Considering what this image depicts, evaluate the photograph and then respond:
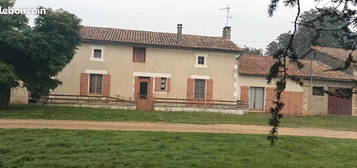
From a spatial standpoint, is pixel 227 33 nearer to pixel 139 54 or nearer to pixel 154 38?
pixel 154 38

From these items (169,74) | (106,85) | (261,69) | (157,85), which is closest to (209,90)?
(169,74)

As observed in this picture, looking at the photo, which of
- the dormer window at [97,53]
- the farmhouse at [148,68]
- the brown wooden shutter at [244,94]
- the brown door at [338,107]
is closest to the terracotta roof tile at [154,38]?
the farmhouse at [148,68]

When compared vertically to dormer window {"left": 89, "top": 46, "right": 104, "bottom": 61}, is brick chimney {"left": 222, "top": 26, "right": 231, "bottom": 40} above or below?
above

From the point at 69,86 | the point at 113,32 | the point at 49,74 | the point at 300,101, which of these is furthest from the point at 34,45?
the point at 300,101

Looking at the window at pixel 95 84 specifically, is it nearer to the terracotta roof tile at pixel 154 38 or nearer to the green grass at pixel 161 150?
the terracotta roof tile at pixel 154 38

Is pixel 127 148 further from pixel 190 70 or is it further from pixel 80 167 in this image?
pixel 190 70

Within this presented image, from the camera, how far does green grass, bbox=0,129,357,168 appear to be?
8969mm

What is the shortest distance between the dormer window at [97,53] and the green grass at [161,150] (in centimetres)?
1358

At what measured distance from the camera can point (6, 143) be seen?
10500 millimetres

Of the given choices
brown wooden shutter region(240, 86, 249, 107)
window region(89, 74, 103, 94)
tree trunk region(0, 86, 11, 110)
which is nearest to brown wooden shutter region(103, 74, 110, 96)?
window region(89, 74, 103, 94)

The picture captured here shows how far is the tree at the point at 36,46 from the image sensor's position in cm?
1789

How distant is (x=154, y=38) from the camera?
27156mm

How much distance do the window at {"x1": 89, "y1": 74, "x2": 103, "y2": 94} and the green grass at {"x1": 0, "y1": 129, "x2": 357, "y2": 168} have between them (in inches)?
527

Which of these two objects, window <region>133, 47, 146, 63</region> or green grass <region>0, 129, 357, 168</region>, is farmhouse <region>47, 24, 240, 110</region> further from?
green grass <region>0, 129, 357, 168</region>
